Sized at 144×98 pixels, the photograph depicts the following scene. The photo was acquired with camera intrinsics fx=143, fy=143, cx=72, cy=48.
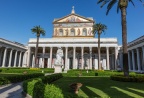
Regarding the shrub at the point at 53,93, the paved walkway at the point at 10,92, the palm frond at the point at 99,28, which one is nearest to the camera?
the shrub at the point at 53,93

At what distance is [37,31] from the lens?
5359 cm

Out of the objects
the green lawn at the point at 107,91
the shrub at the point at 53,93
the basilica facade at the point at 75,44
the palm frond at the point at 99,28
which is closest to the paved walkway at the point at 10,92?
the green lawn at the point at 107,91

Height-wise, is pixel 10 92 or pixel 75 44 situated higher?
pixel 75 44

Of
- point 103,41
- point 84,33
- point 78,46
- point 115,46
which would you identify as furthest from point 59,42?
point 115,46

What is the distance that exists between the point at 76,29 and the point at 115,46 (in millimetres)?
19445

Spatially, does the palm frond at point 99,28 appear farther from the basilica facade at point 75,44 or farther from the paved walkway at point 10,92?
the paved walkway at point 10,92

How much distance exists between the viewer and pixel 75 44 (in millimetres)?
60531

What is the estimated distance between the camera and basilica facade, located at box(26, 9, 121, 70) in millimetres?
59938

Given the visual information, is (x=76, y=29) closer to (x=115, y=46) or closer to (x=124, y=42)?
(x=115, y=46)

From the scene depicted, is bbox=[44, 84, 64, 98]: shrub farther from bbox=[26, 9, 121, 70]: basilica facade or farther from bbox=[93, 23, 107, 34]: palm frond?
bbox=[26, 9, 121, 70]: basilica facade

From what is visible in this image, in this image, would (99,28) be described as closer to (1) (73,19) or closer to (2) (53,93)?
(1) (73,19)

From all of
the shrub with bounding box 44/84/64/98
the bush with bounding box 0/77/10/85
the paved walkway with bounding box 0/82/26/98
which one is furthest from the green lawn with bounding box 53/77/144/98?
the bush with bounding box 0/77/10/85

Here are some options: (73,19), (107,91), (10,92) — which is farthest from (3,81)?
(73,19)

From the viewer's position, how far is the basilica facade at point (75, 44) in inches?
2360
